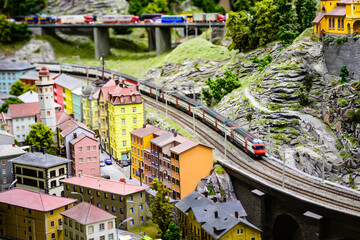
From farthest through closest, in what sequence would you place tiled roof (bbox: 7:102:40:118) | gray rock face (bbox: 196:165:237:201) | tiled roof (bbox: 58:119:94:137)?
tiled roof (bbox: 7:102:40:118) < tiled roof (bbox: 58:119:94:137) < gray rock face (bbox: 196:165:237:201)

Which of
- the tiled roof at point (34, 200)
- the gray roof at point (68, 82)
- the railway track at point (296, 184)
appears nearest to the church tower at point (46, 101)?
the gray roof at point (68, 82)

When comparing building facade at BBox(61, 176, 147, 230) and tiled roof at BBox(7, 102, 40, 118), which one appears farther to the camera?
Answer: tiled roof at BBox(7, 102, 40, 118)

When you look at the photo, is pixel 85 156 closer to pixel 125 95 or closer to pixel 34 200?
pixel 125 95

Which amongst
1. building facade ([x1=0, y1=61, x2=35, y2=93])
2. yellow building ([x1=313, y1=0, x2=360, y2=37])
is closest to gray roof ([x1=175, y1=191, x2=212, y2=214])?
yellow building ([x1=313, y1=0, x2=360, y2=37])

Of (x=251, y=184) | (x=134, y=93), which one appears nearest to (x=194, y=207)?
(x=251, y=184)

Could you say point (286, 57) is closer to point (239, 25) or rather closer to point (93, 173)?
point (239, 25)

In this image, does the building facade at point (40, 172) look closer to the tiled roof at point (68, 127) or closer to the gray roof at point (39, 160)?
the gray roof at point (39, 160)

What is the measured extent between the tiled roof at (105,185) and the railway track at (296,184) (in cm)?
1461

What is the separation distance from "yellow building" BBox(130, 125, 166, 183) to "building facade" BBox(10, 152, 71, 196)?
12328mm

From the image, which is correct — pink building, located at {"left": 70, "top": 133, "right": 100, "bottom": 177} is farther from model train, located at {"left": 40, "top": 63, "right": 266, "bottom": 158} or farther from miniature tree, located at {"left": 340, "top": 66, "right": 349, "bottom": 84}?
miniature tree, located at {"left": 340, "top": 66, "right": 349, "bottom": 84}

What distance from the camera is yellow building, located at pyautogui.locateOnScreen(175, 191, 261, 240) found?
8056 cm

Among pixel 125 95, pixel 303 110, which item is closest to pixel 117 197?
pixel 125 95

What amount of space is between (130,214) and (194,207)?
1156 centimetres

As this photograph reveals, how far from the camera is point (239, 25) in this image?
135125 millimetres
